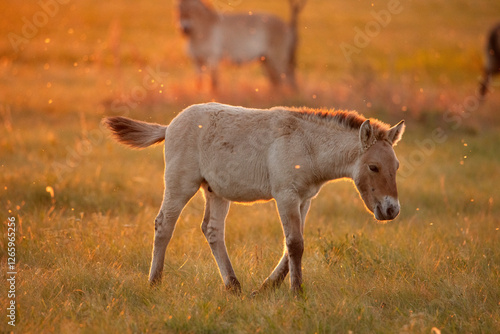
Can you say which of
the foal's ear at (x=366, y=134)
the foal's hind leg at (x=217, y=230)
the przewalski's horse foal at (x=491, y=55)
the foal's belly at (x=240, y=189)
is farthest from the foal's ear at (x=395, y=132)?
the przewalski's horse foal at (x=491, y=55)

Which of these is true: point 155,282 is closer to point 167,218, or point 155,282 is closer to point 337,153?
point 167,218

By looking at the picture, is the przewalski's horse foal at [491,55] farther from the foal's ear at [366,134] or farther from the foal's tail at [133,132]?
the foal's tail at [133,132]

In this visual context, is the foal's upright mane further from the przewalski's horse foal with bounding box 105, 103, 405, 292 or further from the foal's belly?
the foal's belly

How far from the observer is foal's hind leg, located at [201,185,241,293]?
525 centimetres

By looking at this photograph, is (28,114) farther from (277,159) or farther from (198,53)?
(277,159)

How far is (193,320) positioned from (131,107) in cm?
999

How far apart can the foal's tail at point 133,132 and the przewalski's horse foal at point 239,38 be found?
991 cm

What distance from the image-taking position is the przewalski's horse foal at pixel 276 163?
4.75 metres

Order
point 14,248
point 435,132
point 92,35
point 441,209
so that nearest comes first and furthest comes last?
point 14,248 → point 441,209 → point 435,132 → point 92,35

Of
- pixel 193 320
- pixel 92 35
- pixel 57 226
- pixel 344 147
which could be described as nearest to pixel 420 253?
pixel 344 147

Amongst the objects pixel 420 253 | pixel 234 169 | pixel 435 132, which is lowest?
pixel 435 132

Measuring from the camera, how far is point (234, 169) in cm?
505

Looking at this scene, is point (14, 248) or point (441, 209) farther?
point (441, 209)

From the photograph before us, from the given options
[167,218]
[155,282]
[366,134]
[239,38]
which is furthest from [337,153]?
[239,38]
